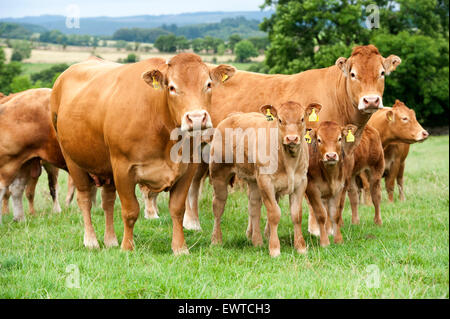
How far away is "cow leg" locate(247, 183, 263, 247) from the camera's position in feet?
25.8

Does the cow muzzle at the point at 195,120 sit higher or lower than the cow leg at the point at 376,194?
higher

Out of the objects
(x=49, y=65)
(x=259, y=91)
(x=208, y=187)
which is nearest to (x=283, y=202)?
(x=208, y=187)

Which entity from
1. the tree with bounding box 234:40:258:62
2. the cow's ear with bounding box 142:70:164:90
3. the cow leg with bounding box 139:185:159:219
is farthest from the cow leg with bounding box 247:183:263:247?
the tree with bounding box 234:40:258:62

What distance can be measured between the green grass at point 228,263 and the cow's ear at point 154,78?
2.04 metres

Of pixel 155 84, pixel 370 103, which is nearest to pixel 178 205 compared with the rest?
pixel 155 84

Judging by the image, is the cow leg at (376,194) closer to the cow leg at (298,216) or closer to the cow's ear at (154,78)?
the cow leg at (298,216)

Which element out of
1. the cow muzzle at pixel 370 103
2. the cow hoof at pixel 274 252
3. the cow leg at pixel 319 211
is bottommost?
the cow hoof at pixel 274 252

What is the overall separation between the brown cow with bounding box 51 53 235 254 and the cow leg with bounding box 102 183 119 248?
0.01 meters

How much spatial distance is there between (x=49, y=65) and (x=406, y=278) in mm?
42998

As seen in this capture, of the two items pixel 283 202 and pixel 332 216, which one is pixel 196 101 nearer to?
pixel 332 216

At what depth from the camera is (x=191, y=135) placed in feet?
22.8

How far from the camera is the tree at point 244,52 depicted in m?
46.1

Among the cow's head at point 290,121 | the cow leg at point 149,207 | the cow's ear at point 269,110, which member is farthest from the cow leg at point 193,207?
the cow's head at point 290,121

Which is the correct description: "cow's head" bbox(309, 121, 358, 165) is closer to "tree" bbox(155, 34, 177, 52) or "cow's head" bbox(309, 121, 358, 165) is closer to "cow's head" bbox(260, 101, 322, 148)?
"cow's head" bbox(260, 101, 322, 148)
